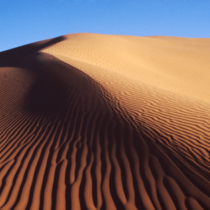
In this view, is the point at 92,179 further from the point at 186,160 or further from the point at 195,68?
the point at 195,68

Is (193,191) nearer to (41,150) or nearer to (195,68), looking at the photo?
(41,150)

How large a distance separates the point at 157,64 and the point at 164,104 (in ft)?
50.8

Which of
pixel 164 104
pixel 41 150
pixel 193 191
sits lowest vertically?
pixel 41 150

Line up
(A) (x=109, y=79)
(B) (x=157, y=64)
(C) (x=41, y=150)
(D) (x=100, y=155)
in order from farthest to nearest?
(B) (x=157, y=64) < (A) (x=109, y=79) < (C) (x=41, y=150) < (D) (x=100, y=155)

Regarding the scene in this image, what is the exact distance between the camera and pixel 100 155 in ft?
15.0

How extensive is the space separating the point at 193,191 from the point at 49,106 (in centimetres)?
547

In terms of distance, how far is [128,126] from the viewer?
537 centimetres

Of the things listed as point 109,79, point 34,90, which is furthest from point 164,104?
point 34,90

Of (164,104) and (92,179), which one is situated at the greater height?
(164,104)

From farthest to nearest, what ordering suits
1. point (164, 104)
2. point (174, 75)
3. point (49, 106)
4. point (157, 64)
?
1. point (157, 64)
2. point (174, 75)
3. point (49, 106)
4. point (164, 104)

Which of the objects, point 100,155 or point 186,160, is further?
point 100,155

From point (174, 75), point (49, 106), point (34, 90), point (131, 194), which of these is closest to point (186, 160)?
point (131, 194)

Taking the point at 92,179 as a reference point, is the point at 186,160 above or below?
above

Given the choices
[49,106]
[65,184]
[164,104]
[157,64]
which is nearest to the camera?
[65,184]
